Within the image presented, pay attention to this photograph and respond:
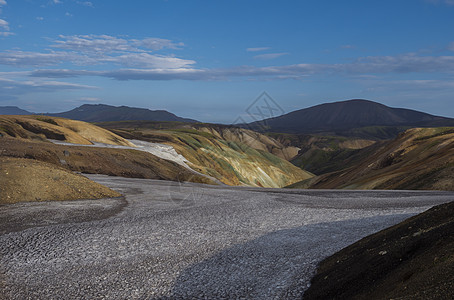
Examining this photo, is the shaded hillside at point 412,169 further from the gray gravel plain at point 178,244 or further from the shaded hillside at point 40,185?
the shaded hillside at point 40,185

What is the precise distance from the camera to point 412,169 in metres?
44.4

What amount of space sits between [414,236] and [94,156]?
155 ft

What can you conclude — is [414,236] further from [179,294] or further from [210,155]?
[210,155]

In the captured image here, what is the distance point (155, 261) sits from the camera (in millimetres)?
15391

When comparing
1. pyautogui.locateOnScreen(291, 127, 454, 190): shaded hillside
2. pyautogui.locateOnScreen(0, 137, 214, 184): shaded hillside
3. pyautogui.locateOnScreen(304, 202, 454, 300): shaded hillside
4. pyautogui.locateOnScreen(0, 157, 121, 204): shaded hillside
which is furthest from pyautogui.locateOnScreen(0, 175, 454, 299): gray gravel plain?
pyautogui.locateOnScreen(0, 137, 214, 184): shaded hillside

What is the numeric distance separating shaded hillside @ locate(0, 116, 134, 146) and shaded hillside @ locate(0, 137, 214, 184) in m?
14.7

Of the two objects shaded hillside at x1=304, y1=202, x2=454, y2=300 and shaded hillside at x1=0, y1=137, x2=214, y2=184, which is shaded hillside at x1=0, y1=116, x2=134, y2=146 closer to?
shaded hillside at x1=0, y1=137, x2=214, y2=184

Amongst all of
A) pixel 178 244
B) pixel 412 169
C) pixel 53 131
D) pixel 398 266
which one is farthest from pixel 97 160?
pixel 398 266

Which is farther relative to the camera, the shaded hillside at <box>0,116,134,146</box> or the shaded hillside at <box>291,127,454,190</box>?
the shaded hillside at <box>0,116,134,146</box>

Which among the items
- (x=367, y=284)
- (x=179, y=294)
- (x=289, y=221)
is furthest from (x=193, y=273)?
(x=289, y=221)

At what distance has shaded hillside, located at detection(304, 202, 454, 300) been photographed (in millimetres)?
7690

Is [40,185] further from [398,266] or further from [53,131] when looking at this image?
[53,131]

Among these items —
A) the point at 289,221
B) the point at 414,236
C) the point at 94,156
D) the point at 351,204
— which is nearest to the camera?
the point at 414,236

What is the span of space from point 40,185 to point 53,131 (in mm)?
47588
